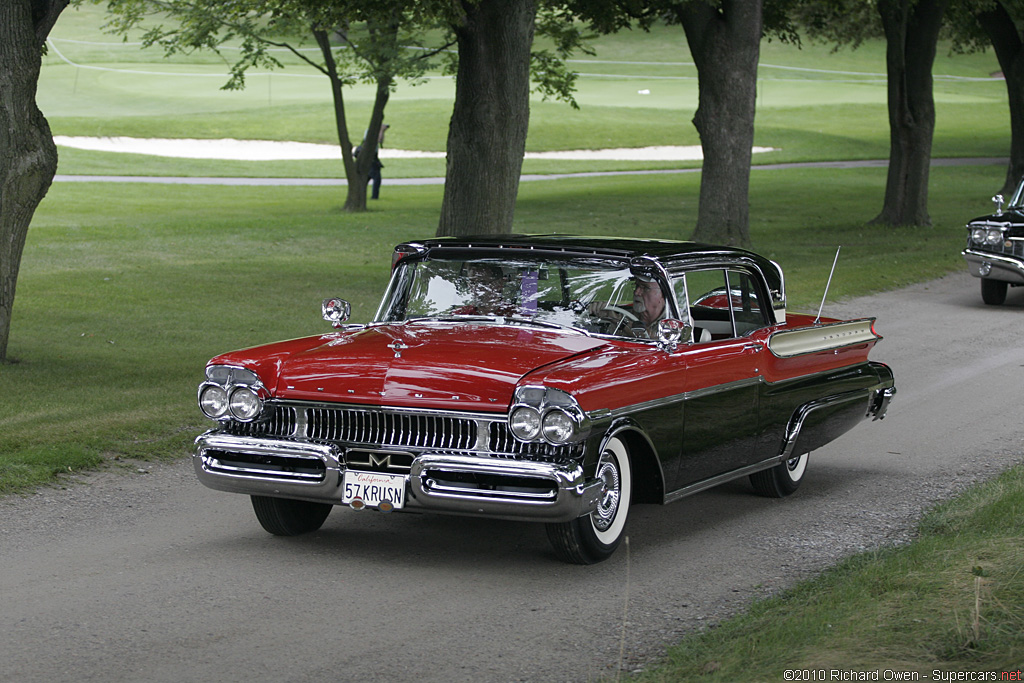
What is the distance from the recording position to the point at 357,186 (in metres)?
31.7

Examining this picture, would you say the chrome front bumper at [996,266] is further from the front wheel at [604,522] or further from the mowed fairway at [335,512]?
the front wheel at [604,522]

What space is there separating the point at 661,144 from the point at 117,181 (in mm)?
24097

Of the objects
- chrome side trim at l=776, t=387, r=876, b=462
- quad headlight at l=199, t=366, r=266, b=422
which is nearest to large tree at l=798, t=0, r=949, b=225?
chrome side trim at l=776, t=387, r=876, b=462

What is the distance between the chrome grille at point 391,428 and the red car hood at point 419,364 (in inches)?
3.6

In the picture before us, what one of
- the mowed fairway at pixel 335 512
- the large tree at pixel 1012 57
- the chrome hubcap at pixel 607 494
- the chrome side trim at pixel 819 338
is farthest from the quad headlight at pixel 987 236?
the large tree at pixel 1012 57

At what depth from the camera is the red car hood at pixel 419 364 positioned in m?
5.90

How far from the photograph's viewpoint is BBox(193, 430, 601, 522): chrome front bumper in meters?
5.69

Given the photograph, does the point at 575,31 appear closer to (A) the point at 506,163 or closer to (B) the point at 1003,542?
(A) the point at 506,163

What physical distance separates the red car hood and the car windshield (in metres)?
0.19

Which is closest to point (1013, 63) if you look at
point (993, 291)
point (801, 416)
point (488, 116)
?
point (993, 291)

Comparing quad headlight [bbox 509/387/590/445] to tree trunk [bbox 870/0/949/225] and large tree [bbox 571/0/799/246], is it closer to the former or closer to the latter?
large tree [bbox 571/0/799/246]

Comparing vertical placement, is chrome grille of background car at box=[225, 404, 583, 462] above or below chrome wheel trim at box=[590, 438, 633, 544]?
above

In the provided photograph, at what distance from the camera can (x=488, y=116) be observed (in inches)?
589

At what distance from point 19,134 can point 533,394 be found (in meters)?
7.01
